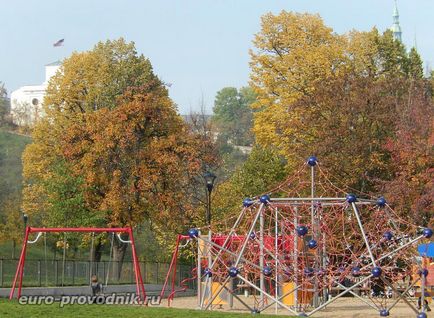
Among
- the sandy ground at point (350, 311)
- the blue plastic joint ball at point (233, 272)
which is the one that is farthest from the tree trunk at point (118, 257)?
the blue plastic joint ball at point (233, 272)

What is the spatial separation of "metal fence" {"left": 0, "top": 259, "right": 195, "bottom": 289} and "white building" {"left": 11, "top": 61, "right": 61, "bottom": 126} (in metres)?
91.5

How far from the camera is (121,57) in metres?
65.2

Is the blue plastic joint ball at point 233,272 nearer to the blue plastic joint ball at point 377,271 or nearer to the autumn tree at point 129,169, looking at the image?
the blue plastic joint ball at point 377,271

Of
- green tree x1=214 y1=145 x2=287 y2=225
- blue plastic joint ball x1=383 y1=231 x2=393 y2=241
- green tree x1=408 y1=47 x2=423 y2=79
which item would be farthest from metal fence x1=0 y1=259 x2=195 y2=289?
green tree x1=408 y1=47 x2=423 y2=79

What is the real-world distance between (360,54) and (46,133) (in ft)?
69.5

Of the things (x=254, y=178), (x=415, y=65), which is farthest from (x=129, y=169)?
(x=415, y=65)

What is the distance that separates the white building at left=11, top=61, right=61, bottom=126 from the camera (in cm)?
14127

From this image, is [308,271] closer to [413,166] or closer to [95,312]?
[95,312]

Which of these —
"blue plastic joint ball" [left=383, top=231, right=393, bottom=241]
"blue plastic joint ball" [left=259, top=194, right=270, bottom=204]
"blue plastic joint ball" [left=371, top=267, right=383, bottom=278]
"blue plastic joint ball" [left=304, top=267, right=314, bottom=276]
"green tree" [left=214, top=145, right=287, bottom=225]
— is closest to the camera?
"blue plastic joint ball" [left=371, top=267, right=383, bottom=278]

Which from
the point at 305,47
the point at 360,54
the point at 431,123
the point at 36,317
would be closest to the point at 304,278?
the point at 36,317

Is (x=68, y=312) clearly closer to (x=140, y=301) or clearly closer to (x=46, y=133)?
(x=140, y=301)

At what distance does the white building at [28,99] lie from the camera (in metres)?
141

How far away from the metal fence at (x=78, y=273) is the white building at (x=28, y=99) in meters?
91.5

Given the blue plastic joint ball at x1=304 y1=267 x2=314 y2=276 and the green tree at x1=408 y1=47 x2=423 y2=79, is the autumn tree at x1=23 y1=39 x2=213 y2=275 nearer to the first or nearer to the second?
the green tree at x1=408 y1=47 x2=423 y2=79
